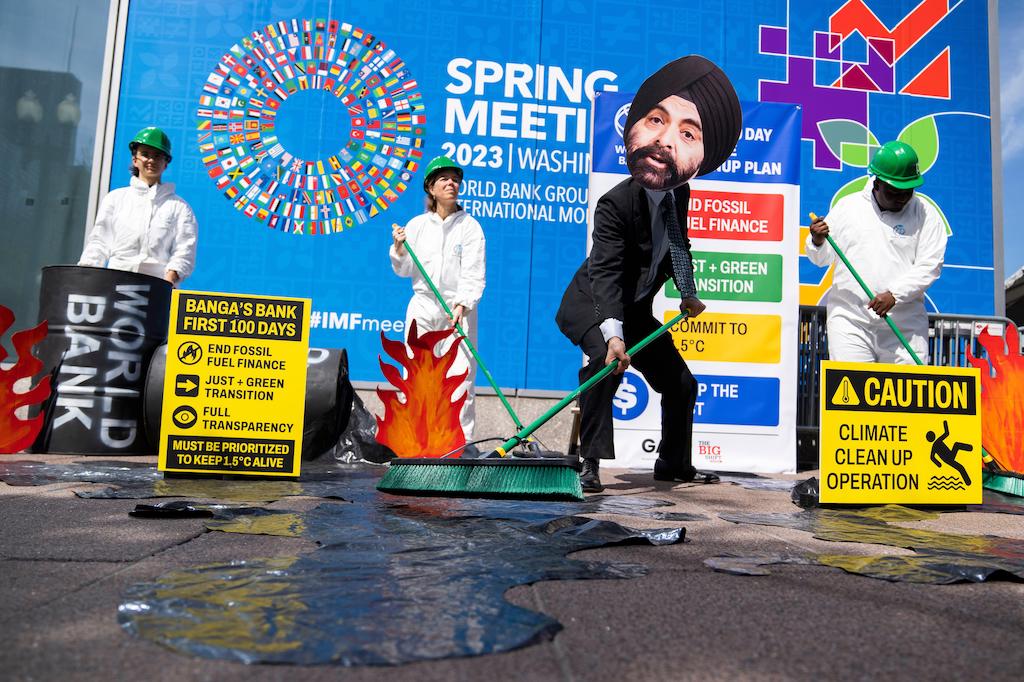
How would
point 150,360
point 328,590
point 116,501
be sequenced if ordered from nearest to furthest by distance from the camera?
point 328,590 → point 116,501 → point 150,360

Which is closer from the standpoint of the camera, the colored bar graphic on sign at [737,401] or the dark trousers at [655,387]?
the dark trousers at [655,387]

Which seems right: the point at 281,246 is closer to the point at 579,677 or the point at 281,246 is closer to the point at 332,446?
→ the point at 332,446

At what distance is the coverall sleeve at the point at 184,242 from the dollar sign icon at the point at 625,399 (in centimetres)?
279

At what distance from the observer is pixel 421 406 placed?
14.7 feet

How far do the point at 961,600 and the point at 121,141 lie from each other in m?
6.40

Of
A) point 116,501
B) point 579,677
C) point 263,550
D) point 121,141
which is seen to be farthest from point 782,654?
point 121,141

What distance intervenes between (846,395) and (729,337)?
5.93 ft

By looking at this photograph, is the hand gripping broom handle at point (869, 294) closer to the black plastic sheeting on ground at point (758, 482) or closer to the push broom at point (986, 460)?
the push broom at point (986, 460)

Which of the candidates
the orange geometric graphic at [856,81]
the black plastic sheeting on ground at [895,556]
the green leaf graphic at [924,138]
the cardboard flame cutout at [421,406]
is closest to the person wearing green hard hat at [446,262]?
the cardboard flame cutout at [421,406]

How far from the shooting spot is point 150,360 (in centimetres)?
478

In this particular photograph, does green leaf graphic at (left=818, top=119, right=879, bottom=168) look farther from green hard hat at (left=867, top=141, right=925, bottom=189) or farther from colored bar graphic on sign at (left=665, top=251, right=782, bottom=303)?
green hard hat at (left=867, top=141, right=925, bottom=189)

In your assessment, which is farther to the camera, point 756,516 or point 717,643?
point 756,516

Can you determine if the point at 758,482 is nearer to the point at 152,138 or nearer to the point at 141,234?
the point at 141,234

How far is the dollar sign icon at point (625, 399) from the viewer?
5254 millimetres
